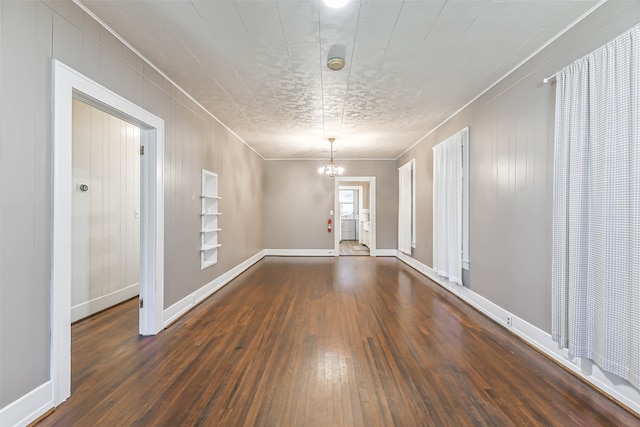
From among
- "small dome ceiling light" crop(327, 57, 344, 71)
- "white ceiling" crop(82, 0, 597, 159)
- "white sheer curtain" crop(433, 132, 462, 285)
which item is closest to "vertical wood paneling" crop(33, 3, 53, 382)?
"white ceiling" crop(82, 0, 597, 159)

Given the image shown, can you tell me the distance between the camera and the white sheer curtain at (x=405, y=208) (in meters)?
6.36

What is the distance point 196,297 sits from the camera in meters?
3.73

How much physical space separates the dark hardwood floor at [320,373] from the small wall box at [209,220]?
82 cm

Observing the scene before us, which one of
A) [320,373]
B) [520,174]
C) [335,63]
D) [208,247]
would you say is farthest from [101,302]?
[520,174]

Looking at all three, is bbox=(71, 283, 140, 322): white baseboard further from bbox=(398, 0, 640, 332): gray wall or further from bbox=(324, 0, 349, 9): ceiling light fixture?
bbox=(398, 0, 640, 332): gray wall

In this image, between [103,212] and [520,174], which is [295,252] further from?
[520,174]

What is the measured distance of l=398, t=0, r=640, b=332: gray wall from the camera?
2.23m

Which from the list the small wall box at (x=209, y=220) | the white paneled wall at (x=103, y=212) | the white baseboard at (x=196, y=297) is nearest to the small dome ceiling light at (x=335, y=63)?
the small wall box at (x=209, y=220)

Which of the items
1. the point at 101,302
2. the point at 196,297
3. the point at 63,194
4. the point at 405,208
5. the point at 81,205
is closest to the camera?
the point at 63,194

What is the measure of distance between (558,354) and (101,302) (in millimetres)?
4913

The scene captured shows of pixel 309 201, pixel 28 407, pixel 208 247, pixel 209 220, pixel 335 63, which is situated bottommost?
pixel 28 407

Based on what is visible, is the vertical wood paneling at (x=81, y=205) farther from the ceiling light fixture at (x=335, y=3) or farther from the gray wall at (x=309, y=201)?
the gray wall at (x=309, y=201)

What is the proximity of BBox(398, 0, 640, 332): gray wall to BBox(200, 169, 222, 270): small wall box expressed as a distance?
12.2 ft

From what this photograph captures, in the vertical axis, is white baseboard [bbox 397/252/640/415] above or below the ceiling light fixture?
below
